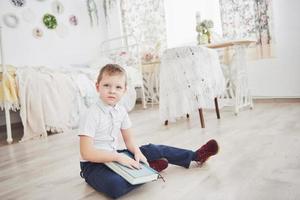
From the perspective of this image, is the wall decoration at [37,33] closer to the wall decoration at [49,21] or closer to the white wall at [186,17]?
the wall decoration at [49,21]

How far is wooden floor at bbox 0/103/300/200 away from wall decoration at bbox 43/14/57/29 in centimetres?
213

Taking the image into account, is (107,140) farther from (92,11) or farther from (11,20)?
(92,11)

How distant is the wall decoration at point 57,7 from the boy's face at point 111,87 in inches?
136

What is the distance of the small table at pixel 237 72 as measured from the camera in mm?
2869

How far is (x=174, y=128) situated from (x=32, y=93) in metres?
1.33

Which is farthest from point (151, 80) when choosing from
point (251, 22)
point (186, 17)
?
point (251, 22)

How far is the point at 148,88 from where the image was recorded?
4379mm

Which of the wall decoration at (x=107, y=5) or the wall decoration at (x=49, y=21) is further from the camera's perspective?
the wall decoration at (x=107, y=5)

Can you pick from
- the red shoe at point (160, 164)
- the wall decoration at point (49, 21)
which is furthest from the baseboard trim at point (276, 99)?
the wall decoration at point (49, 21)

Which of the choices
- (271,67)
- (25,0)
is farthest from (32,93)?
(271,67)

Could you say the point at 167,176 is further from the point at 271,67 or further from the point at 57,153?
the point at 271,67

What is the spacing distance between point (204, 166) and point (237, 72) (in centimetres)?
170

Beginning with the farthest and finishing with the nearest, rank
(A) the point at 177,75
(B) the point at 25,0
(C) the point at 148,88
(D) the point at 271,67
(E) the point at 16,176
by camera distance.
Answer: (C) the point at 148,88
(B) the point at 25,0
(D) the point at 271,67
(A) the point at 177,75
(E) the point at 16,176

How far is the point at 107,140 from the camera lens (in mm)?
1284
